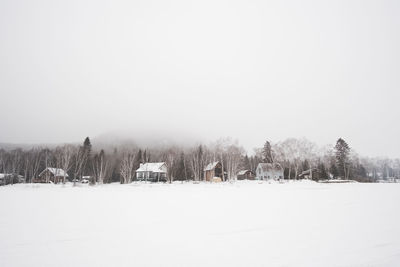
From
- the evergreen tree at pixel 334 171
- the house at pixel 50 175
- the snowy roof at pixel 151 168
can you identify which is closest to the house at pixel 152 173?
the snowy roof at pixel 151 168

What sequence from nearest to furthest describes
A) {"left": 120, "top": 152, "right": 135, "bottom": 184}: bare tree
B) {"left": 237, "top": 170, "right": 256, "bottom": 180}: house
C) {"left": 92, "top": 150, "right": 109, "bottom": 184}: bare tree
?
{"left": 120, "top": 152, "right": 135, "bottom": 184}: bare tree → {"left": 92, "top": 150, "right": 109, "bottom": 184}: bare tree → {"left": 237, "top": 170, "right": 256, "bottom": 180}: house

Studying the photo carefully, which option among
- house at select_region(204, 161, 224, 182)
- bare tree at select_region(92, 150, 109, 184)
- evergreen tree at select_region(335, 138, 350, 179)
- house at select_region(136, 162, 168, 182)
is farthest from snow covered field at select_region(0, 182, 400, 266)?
evergreen tree at select_region(335, 138, 350, 179)

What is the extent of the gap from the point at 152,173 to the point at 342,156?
199 ft

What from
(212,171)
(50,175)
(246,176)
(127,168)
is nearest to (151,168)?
(127,168)

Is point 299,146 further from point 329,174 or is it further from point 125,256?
point 125,256

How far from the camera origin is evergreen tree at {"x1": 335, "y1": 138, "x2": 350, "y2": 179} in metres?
63.8

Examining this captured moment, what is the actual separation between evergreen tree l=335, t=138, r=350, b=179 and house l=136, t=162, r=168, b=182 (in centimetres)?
5429

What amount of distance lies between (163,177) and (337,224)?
6865 cm

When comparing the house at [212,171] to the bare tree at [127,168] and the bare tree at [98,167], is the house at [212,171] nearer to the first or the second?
the bare tree at [127,168]

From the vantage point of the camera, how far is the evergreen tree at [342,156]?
63766 mm

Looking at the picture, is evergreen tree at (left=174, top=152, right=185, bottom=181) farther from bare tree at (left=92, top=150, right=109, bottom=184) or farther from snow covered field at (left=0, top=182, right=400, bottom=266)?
snow covered field at (left=0, top=182, right=400, bottom=266)

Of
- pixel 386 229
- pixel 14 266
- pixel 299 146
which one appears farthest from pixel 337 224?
pixel 299 146

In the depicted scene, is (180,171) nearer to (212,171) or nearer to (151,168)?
(212,171)

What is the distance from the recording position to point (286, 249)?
19.0 feet
